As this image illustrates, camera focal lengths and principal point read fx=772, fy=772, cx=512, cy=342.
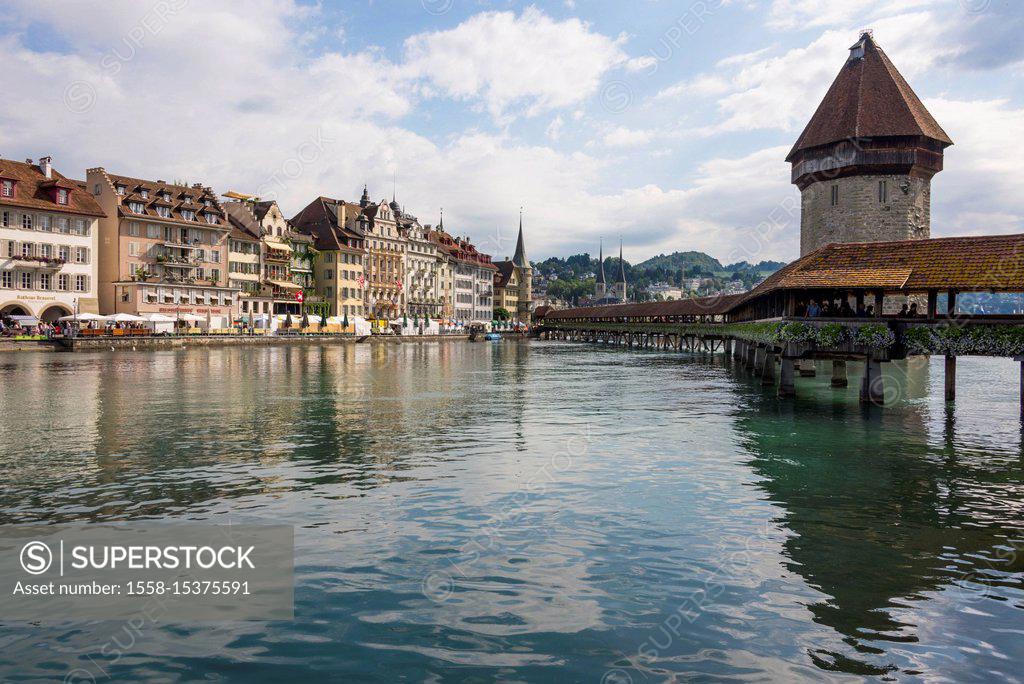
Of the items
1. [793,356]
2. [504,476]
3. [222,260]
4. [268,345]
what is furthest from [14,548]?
[222,260]

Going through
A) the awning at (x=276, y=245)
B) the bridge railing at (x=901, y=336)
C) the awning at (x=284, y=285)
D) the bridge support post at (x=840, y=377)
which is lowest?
A: the bridge support post at (x=840, y=377)

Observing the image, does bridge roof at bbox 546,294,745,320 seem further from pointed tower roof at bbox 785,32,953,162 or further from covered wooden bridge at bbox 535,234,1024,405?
covered wooden bridge at bbox 535,234,1024,405

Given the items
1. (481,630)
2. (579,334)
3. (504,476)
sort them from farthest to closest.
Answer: (579,334) → (504,476) → (481,630)

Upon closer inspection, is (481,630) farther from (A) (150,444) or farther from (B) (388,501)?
(A) (150,444)

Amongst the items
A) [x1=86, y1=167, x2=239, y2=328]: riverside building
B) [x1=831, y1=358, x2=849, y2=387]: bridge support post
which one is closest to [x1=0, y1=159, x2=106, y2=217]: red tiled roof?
[x1=86, y1=167, x2=239, y2=328]: riverside building

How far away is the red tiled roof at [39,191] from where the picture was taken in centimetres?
6088

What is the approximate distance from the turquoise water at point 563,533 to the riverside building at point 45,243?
41.6m

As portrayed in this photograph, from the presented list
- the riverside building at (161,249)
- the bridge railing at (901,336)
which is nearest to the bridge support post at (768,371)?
the bridge railing at (901,336)

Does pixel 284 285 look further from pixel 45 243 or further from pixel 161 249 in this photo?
pixel 45 243

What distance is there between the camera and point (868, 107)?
176 ft

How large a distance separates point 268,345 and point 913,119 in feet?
186

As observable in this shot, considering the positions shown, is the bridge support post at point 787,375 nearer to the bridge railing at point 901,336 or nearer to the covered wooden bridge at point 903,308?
the covered wooden bridge at point 903,308

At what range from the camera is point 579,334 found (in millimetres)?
145125

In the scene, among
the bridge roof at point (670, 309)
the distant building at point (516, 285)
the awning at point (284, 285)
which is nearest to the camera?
the bridge roof at point (670, 309)
